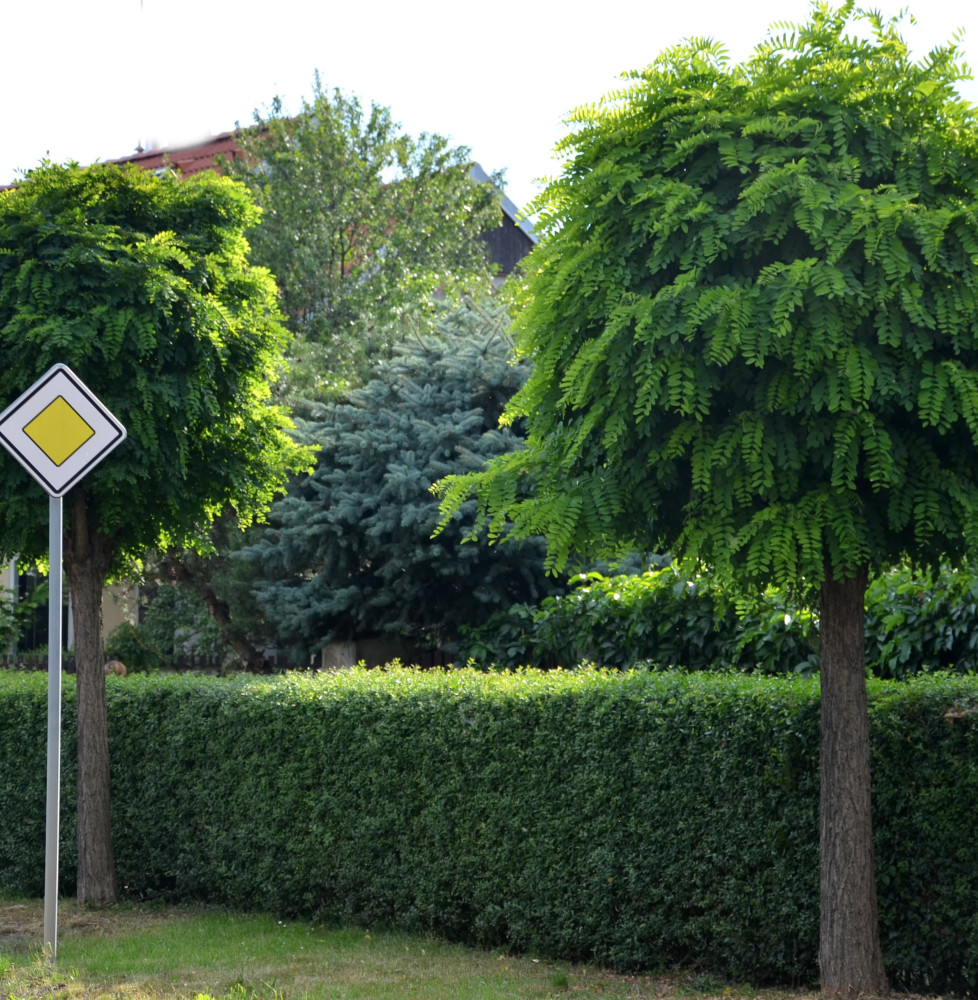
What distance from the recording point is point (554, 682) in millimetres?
7594

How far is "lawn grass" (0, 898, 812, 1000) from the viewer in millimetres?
6254

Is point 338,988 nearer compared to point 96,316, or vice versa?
point 338,988

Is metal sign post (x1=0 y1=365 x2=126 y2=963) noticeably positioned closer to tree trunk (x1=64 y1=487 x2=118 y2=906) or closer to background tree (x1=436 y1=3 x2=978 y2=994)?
tree trunk (x1=64 y1=487 x2=118 y2=906)

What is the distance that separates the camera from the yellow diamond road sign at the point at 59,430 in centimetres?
690

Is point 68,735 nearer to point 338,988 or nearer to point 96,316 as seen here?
point 96,316

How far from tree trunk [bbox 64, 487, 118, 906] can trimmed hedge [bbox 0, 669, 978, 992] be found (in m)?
0.37

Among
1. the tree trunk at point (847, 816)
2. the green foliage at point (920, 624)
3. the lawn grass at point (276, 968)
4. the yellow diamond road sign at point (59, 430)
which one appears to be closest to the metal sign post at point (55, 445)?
the yellow diamond road sign at point (59, 430)

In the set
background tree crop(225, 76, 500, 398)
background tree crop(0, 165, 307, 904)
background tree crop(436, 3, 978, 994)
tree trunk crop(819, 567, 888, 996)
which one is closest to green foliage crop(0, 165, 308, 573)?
background tree crop(0, 165, 307, 904)

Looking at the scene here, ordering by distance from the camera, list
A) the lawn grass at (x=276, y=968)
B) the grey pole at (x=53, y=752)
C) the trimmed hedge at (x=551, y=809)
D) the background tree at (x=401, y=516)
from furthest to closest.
Result: the background tree at (x=401, y=516)
the grey pole at (x=53, y=752)
the lawn grass at (x=276, y=968)
the trimmed hedge at (x=551, y=809)

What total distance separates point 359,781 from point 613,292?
173 inches

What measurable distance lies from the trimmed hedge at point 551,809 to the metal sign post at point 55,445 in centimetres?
203

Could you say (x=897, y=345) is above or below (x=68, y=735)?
above

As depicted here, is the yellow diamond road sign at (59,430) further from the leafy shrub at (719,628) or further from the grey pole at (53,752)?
the leafy shrub at (719,628)

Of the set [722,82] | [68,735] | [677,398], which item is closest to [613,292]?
[677,398]
